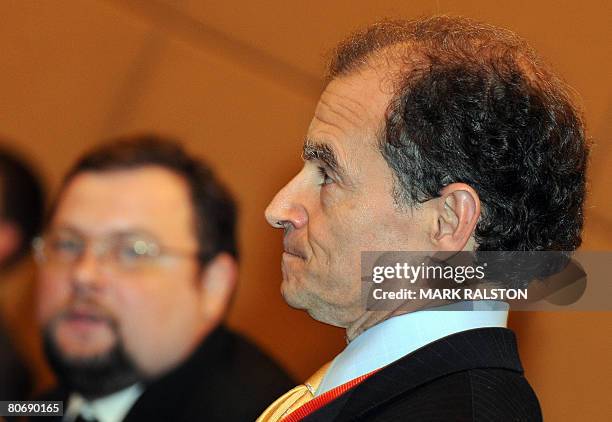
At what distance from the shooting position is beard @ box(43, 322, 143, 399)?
7.68 ft

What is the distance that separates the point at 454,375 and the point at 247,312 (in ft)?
5.11

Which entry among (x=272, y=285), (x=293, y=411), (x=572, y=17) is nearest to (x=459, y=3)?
(x=572, y=17)

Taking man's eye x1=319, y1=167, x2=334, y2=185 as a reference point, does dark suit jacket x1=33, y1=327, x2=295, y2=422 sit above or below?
below

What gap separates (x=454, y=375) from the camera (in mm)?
1074

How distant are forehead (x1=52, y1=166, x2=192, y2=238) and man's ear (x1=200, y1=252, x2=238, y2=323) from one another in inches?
5.1

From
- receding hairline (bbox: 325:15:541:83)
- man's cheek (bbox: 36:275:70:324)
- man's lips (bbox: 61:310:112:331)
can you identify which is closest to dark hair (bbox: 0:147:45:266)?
man's cheek (bbox: 36:275:70:324)

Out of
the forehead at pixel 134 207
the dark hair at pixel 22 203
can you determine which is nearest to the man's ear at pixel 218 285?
the forehead at pixel 134 207

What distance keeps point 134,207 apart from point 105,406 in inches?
20.8

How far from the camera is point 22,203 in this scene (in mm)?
2484

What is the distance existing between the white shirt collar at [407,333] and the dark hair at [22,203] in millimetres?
1472

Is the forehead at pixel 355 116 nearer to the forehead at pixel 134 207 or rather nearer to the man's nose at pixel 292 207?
the man's nose at pixel 292 207

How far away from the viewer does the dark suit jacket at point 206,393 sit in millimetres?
2312

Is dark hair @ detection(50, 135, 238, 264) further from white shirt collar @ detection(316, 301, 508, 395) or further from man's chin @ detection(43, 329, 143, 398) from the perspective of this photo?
white shirt collar @ detection(316, 301, 508, 395)

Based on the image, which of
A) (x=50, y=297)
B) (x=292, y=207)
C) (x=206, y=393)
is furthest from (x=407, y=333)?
(x=50, y=297)
